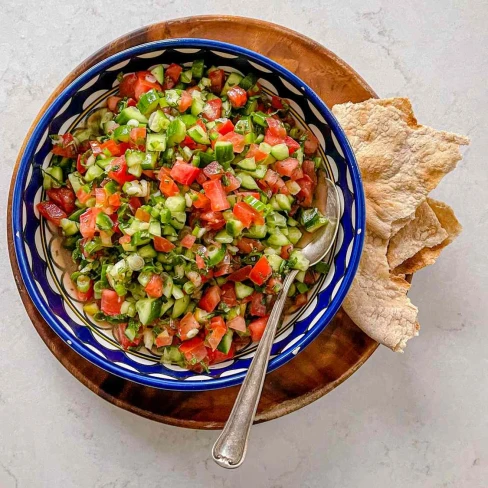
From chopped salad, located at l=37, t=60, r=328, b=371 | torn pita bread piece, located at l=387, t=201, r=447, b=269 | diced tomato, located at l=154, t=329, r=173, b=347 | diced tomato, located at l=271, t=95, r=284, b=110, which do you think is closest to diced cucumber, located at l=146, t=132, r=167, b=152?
chopped salad, located at l=37, t=60, r=328, b=371

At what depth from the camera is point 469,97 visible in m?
3.17

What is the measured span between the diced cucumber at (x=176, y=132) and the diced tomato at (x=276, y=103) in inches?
18.3

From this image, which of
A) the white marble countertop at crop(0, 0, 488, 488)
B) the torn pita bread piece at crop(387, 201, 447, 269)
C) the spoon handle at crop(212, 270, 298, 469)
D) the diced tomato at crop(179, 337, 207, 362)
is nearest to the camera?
the spoon handle at crop(212, 270, 298, 469)

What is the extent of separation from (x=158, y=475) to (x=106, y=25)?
242 centimetres

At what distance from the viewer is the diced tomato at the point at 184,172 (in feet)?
7.66

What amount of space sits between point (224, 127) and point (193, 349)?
0.94 m

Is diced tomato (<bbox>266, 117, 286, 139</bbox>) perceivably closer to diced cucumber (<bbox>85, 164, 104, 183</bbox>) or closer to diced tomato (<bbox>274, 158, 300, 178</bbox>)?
diced tomato (<bbox>274, 158, 300, 178</bbox>)

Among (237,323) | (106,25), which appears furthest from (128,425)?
(106,25)

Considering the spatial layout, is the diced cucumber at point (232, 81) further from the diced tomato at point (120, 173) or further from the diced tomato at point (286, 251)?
the diced tomato at point (286, 251)

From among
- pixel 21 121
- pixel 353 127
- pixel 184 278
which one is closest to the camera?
pixel 184 278

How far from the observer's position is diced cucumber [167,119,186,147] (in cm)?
235

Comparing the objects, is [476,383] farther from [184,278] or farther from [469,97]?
[184,278]

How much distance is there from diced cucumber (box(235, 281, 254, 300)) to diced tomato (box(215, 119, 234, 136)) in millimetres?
631

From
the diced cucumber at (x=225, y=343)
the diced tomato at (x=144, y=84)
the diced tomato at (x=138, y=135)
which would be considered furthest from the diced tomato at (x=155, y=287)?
the diced tomato at (x=144, y=84)
